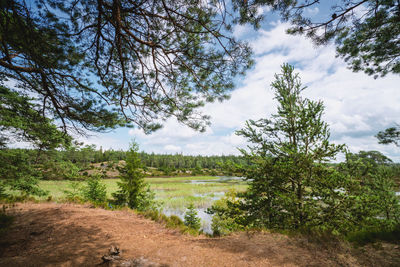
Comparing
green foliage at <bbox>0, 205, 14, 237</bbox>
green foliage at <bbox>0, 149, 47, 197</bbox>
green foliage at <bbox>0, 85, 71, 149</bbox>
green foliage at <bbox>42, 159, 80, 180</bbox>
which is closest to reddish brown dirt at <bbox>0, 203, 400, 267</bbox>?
green foliage at <bbox>0, 205, 14, 237</bbox>

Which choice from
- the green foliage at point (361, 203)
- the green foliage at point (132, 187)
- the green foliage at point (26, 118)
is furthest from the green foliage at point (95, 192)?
the green foliage at point (361, 203)

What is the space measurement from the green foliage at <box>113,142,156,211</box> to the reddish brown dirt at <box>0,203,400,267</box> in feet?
17.7

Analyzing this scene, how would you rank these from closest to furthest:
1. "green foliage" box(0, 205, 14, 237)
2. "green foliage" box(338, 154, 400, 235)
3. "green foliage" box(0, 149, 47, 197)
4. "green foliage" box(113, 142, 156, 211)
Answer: "green foliage" box(338, 154, 400, 235) → "green foliage" box(0, 205, 14, 237) → "green foliage" box(0, 149, 47, 197) → "green foliage" box(113, 142, 156, 211)

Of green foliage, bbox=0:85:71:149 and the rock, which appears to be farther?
green foliage, bbox=0:85:71:149

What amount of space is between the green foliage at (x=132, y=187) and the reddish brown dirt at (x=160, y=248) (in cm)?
539

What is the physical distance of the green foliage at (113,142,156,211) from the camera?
10844 mm

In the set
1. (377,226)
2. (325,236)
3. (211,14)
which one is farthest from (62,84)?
(377,226)

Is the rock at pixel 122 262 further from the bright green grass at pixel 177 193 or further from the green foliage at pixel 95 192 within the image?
the green foliage at pixel 95 192

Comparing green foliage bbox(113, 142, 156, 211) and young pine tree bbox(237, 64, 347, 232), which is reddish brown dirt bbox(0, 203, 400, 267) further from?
green foliage bbox(113, 142, 156, 211)

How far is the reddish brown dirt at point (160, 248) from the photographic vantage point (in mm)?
3299

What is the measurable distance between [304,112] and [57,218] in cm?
1036

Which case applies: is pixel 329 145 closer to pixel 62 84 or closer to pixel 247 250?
pixel 247 250

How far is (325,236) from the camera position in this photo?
4.19m

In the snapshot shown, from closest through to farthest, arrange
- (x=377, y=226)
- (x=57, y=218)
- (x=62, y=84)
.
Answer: (x=377, y=226)
(x=62, y=84)
(x=57, y=218)
